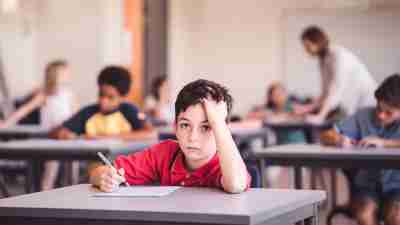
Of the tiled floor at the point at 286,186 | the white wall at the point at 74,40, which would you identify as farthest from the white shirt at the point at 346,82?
the white wall at the point at 74,40

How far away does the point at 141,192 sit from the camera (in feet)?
8.32

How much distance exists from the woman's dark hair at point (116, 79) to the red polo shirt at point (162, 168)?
2386 millimetres

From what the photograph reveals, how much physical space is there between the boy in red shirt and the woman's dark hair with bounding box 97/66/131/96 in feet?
7.84

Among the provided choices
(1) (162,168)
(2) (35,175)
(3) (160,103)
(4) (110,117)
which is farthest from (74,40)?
(1) (162,168)

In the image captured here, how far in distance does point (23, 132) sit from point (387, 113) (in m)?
3.35

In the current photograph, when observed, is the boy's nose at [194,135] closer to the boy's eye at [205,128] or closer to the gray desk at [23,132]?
the boy's eye at [205,128]

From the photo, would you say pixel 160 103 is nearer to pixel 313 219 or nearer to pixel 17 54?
pixel 17 54

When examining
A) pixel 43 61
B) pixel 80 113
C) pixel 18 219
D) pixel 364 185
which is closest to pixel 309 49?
pixel 80 113

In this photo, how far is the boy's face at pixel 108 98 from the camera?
17.1 feet

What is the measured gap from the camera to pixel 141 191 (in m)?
2.56

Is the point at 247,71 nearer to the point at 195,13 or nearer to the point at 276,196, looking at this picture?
the point at 195,13

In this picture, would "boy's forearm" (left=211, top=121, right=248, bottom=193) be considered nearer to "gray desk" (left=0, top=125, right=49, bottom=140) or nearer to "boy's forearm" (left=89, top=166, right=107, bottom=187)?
"boy's forearm" (left=89, top=166, right=107, bottom=187)

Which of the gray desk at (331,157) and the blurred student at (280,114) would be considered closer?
the gray desk at (331,157)

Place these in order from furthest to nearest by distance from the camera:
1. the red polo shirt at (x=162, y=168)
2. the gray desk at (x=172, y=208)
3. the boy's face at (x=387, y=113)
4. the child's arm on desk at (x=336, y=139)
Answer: the child's arm on desk at (x=336, y=139) < the boy's face at (x=387, y=113) < the red polo shirt at (x=162, y=168) < the gray desk at (x=172, y=208)
